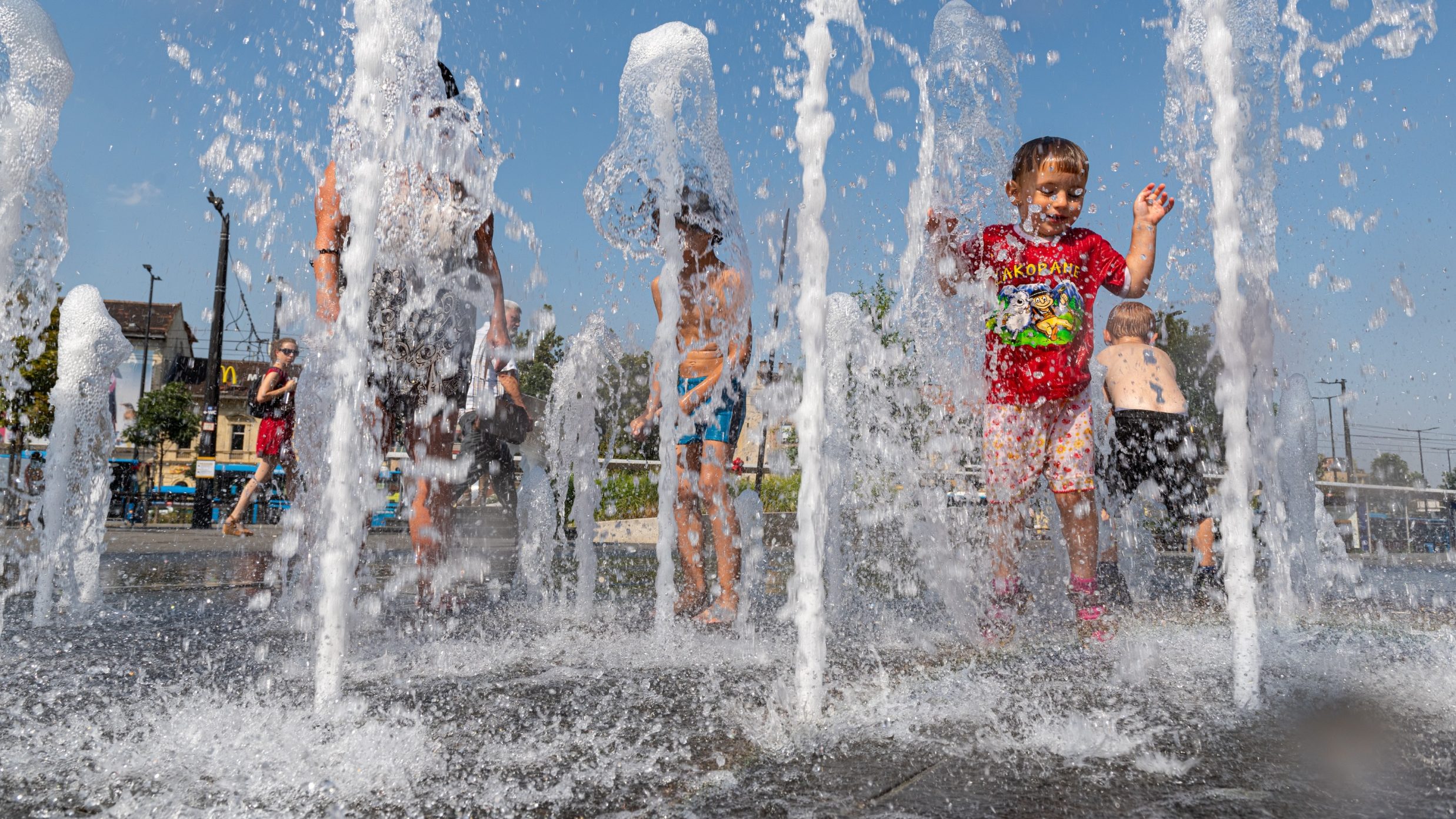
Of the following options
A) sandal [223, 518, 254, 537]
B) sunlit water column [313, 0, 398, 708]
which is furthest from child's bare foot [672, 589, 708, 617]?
sandal [223, 518, 254, 537]

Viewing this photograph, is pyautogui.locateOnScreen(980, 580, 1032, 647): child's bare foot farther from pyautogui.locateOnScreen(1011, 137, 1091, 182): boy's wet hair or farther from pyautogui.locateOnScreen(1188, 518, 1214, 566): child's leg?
pyautogui.locateOnScreen(1188, 518, 1214, 566): child's leg

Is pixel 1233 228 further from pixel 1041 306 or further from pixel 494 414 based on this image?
pixel 494 414

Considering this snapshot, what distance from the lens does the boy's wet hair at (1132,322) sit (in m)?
4.61

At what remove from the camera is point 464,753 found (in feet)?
5.11

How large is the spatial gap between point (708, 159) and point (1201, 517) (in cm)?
308

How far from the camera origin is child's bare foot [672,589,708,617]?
3.57 meters

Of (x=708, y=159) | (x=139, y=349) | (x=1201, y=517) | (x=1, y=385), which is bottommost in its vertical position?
(x=1201, y=517)

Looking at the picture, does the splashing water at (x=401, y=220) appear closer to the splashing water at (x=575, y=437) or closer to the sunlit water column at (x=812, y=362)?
the sunlit water column at (x=812, y=362)

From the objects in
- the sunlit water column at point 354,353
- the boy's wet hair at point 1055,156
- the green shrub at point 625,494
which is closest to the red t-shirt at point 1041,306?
the boy's wet hair at point 1055,156

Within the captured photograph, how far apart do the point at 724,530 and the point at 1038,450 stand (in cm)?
114

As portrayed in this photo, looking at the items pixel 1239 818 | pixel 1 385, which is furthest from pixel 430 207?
pixel 1 385

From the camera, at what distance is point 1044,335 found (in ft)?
10.6

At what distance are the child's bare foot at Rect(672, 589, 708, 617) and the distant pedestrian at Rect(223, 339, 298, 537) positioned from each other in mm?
4755

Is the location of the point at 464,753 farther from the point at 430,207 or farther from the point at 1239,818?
the point at 430,207
